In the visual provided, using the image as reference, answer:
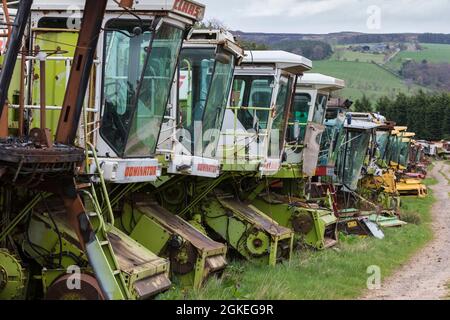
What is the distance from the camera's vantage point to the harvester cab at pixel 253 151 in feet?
42.0

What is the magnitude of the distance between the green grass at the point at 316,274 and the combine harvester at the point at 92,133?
Result: 3.81ft

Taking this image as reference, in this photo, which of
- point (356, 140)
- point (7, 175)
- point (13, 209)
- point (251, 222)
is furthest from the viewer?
point (356, 140)

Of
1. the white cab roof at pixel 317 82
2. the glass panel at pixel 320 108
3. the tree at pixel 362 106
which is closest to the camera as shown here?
the white cab roof at pixel 317 82

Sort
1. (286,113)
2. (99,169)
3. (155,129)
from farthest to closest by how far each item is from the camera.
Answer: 1. (286,113)
2. (155,129)
3. (99,169)

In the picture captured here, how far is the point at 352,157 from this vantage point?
2175cm

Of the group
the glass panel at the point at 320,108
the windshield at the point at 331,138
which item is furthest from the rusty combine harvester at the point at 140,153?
the windshield at the point at 331,138

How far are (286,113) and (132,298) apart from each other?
7.25 m

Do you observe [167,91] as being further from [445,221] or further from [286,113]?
[445,221]

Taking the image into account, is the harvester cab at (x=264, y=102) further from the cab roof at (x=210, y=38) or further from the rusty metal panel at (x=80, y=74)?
the rusty metal panel at (x=80, y=74)

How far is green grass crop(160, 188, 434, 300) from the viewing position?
31.5ft

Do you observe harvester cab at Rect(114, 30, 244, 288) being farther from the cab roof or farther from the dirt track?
the dirt track

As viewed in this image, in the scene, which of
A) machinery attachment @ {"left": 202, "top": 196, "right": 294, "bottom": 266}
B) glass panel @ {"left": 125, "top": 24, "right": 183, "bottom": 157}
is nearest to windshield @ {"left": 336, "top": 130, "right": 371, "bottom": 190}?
machinery attachment @ {"left": 202, "top": 196, "right": 294, "bottom": 266}
